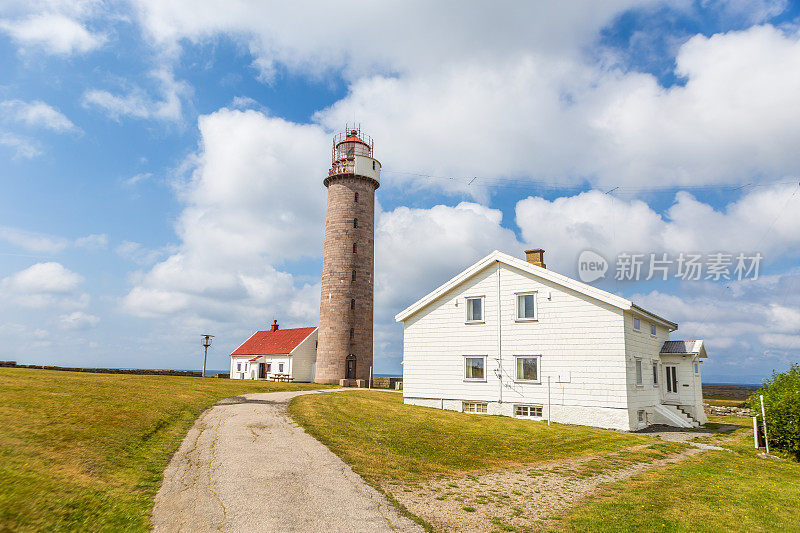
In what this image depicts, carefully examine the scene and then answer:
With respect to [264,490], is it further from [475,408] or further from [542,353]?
[475,408]

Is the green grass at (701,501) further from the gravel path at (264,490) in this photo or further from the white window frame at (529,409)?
the white window frame at (529,409)

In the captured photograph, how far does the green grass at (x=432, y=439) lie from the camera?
13.1m

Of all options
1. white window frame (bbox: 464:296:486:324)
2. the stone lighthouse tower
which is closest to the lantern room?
the stone lighthouse tower

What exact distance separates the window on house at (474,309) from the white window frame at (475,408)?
15.3ft

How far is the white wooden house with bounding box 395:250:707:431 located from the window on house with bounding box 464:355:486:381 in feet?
0.18

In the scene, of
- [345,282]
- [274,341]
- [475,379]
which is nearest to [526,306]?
[475,379]

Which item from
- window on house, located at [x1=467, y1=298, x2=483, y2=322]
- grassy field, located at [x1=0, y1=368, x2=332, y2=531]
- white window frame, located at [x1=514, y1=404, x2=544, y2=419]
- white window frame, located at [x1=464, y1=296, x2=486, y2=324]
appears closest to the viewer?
grassy field, located at [x1=0, y1=368, x2=332, y2=531]

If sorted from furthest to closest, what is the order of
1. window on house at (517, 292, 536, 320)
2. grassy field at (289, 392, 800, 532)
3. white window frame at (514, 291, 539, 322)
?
window on house at (517, 292, 536, 320) < white window frame at (514, 291, 539, 322) < grassy field at (289, 392, 800, 532)

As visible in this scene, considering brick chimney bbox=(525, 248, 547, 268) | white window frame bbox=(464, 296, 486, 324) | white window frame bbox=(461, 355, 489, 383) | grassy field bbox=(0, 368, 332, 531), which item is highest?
brick chimney bbox=(525, 248, 547, 268)

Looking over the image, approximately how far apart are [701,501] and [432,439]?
28.1 feet

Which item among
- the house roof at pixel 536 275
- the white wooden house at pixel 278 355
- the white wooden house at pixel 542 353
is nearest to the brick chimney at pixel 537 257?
the white wooden house at pixel 542 353

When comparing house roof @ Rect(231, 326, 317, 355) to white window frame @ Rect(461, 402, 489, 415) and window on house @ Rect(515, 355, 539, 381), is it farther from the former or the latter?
window on house @ Rect(515, 355, 539, 381)

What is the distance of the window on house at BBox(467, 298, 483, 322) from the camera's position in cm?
2628

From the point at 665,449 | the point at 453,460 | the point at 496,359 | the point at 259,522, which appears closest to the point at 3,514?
the point at 259,522
